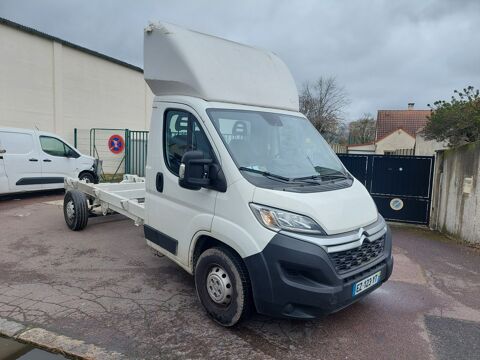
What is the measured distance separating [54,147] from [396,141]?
33249 millimetres

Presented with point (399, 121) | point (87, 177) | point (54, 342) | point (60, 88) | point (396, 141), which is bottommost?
point (54, 342)

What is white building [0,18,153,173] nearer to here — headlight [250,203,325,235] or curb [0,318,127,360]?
curb [0,318,127,360]

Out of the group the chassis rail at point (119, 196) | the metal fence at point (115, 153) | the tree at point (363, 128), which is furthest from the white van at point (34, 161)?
the tree at point (363, 128)

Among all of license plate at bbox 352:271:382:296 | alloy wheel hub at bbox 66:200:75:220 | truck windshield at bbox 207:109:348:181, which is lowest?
alloy wheel hub at bbox 66:200:75:220

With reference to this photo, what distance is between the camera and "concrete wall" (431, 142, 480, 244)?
22.2 ft

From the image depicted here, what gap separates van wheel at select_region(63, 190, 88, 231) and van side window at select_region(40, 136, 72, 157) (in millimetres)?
4449

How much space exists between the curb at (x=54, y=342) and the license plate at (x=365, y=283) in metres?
2.08

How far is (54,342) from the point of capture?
3.20m

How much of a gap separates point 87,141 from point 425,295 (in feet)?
49.8

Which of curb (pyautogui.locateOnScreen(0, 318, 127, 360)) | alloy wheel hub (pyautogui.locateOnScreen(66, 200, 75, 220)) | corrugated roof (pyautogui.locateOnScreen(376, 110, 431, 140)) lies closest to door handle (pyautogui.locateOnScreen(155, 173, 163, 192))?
curb (pyautogui.locateOnScreen(0, 318, 127, 360))

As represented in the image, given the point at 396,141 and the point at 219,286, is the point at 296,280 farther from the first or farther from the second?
the point at 396,141

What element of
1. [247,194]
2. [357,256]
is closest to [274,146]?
[247,194]

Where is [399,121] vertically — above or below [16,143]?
above

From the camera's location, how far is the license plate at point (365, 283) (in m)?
3.17
